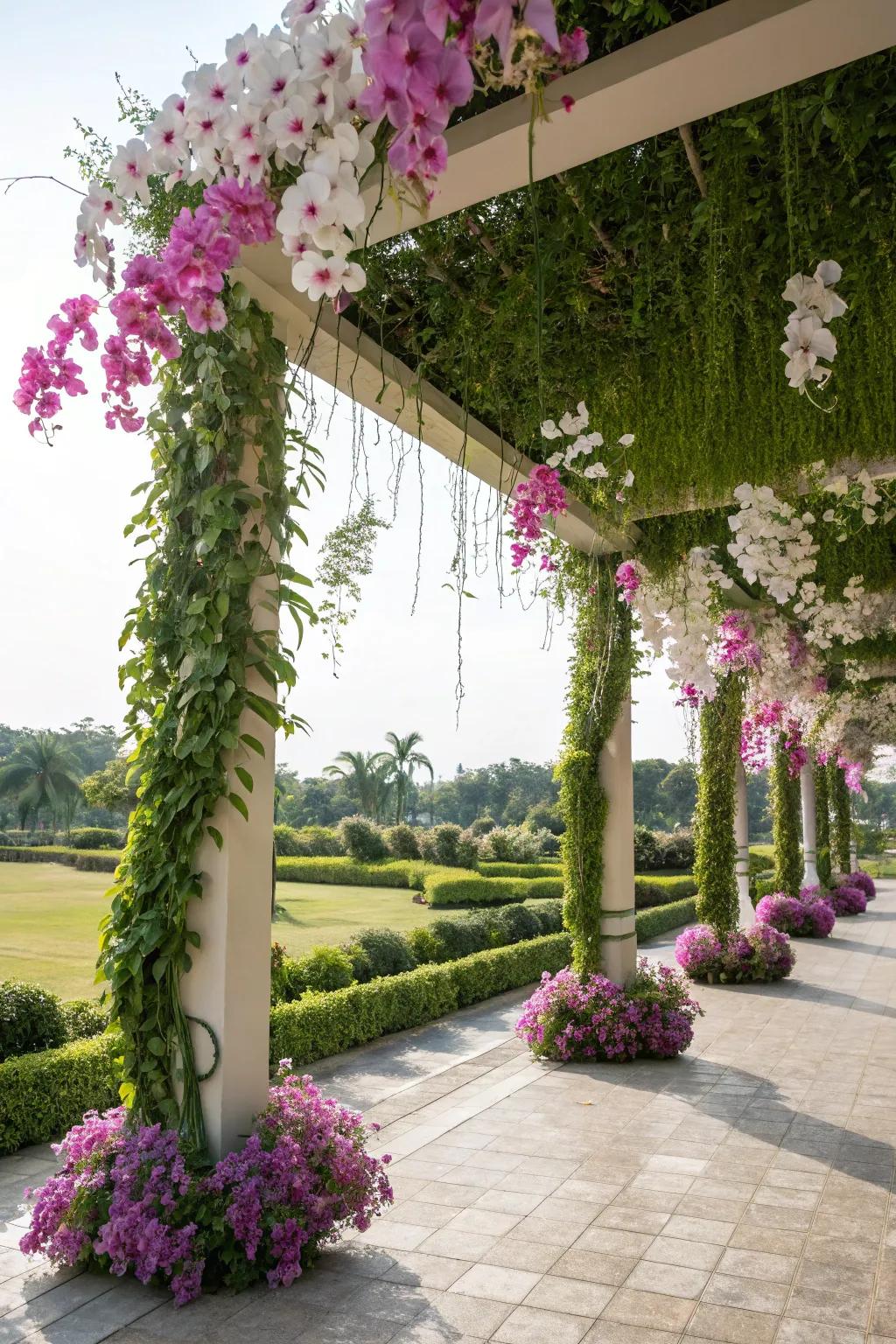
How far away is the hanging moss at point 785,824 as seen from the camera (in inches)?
454

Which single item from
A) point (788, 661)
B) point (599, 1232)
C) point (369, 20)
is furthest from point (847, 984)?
point (369, 20)

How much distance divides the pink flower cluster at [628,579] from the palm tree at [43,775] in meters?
27.0

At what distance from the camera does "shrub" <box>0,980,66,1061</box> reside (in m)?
4.76

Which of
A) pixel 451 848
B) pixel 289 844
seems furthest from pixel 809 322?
pixel 289 844

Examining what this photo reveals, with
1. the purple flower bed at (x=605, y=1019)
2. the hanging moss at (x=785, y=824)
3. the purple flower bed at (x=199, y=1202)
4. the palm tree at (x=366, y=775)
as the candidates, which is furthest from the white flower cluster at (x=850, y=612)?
the palm tree at (x=366, y=775)

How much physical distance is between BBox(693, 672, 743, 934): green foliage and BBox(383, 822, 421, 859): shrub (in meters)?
14.5

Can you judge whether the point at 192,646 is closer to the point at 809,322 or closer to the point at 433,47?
the point at 809,322

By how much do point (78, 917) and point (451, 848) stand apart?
8128mm

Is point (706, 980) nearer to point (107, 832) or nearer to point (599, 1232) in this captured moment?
point (599, 1232)

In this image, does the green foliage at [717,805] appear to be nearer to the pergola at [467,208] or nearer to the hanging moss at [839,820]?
the pergola at [467,208]

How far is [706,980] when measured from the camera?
27.4 ft

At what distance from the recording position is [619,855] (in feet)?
19.7

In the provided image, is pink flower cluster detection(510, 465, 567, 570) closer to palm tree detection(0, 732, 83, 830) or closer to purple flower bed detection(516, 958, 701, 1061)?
purple flower bed detection(516, 958, 701, 1061)

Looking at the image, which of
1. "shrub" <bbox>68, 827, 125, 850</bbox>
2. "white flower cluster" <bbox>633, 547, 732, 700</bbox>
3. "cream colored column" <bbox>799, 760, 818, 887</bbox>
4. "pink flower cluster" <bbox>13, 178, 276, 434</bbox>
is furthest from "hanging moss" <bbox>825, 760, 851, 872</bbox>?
"shrub" <bbox>68, 827, 125, 850</bbox>
